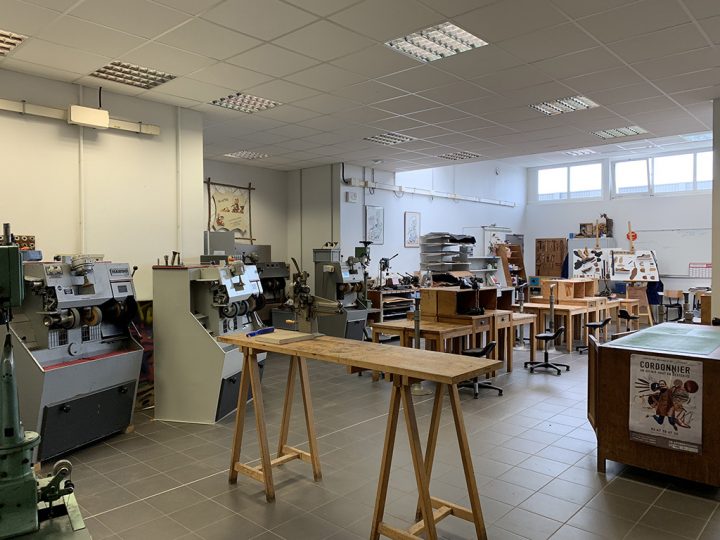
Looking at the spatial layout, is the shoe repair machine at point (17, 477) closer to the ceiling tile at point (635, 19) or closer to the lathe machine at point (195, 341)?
the lathe machine at point (195, 341)

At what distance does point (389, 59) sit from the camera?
15.1 feet

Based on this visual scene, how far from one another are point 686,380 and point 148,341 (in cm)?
465

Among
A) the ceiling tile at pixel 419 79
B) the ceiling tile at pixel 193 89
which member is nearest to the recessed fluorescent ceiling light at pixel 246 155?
the ceiling tile at pixel 193 89

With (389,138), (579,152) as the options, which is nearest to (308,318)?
(389,138)

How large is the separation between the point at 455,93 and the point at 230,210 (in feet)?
16.6

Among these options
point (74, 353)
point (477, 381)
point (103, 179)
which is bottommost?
point (477, 381)

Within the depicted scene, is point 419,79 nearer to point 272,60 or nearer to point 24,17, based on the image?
point 272,60

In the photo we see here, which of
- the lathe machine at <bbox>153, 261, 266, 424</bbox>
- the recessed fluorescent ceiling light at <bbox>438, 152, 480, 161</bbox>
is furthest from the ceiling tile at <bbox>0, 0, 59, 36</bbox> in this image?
the recessed fluorescent ceiling light at <bbox>438, 152, 480, 161</bbox>

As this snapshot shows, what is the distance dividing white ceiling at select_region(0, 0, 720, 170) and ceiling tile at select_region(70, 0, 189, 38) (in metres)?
0.01

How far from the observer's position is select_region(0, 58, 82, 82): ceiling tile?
458 centimetres

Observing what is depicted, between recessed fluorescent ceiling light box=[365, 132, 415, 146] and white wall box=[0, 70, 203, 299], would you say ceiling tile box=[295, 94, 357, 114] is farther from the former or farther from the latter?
recessed fluorescent ceiling light box=[365, 132, 415, 146]

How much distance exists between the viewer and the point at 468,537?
9.16ft

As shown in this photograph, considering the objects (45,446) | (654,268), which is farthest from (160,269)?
(654,268)

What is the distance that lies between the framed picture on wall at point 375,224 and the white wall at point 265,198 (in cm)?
164
